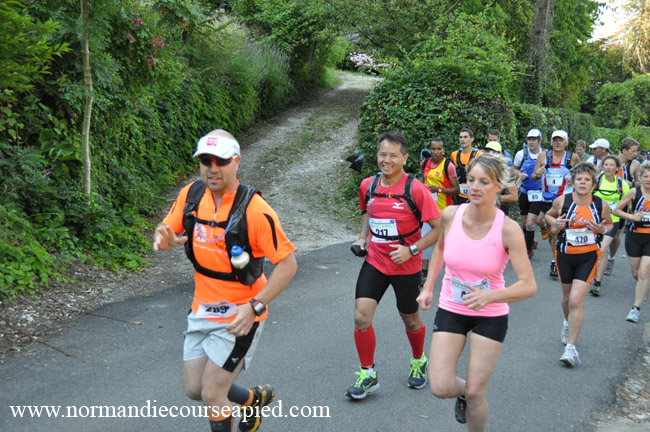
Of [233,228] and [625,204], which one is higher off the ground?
[233,228]

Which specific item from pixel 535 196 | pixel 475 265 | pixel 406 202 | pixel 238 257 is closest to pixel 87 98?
pixel 406 202

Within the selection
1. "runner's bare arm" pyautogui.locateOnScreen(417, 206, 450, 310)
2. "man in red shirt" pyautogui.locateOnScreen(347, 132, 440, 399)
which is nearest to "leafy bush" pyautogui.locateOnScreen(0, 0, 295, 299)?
"man in red shirt" pyautogui.locateOnScreen(347, 132, 440, 399)

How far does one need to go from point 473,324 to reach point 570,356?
2491 millimetres

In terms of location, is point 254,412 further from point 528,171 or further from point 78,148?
point 528,171

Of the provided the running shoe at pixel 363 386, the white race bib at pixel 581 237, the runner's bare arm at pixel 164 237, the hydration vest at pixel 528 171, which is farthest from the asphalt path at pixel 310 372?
the hydration vest at pixel 528 171

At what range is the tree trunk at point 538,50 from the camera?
62.3ft

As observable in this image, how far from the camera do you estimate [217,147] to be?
3404mm

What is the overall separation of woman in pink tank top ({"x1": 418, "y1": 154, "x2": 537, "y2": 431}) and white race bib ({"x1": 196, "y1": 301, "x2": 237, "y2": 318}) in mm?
1352

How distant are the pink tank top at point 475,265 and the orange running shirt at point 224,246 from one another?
1.16 meters

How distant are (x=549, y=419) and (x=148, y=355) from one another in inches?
144

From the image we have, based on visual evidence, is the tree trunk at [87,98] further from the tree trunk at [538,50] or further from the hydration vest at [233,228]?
the tree trunk at [538,50]

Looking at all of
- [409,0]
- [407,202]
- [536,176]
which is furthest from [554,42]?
[407,202]

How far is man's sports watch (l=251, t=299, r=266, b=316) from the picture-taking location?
3.33 meters

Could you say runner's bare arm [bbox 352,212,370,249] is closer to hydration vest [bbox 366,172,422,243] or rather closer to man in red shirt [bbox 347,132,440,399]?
man in red shirt [bbox 347,132,440,399]
